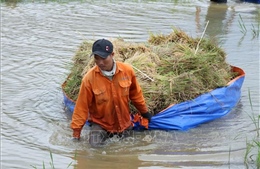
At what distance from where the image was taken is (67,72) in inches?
351

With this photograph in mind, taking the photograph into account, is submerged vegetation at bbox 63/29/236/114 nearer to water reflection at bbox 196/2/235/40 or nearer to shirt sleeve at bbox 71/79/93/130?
shirt sleeve at bbox 71/79/93/130

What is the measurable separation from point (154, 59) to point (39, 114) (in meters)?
1.83

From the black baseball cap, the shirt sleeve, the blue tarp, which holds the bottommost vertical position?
the blue tarp

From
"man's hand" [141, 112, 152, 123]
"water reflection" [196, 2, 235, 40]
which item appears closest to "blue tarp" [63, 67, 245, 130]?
"man's hand" [141, 112, 152, 123]

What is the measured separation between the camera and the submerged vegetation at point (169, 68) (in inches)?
249

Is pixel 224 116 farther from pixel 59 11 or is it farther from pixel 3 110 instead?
pixel 59 11

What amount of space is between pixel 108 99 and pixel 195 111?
1281 mm

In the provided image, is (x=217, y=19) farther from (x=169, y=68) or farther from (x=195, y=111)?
(x=195, y=111)

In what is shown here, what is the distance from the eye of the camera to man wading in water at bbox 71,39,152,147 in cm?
548

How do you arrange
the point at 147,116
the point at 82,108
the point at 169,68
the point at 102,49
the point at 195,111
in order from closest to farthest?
the point at 102,49
the point at 82,108
the point at 147,116
the point at 195,111
the point at 169,68

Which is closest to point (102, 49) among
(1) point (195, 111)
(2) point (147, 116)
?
(2) point (147, 116)

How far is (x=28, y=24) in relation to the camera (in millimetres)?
12844

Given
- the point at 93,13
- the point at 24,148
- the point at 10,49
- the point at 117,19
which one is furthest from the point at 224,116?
the point at 93,13

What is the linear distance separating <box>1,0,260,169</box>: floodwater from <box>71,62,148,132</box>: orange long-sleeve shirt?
341 mm
